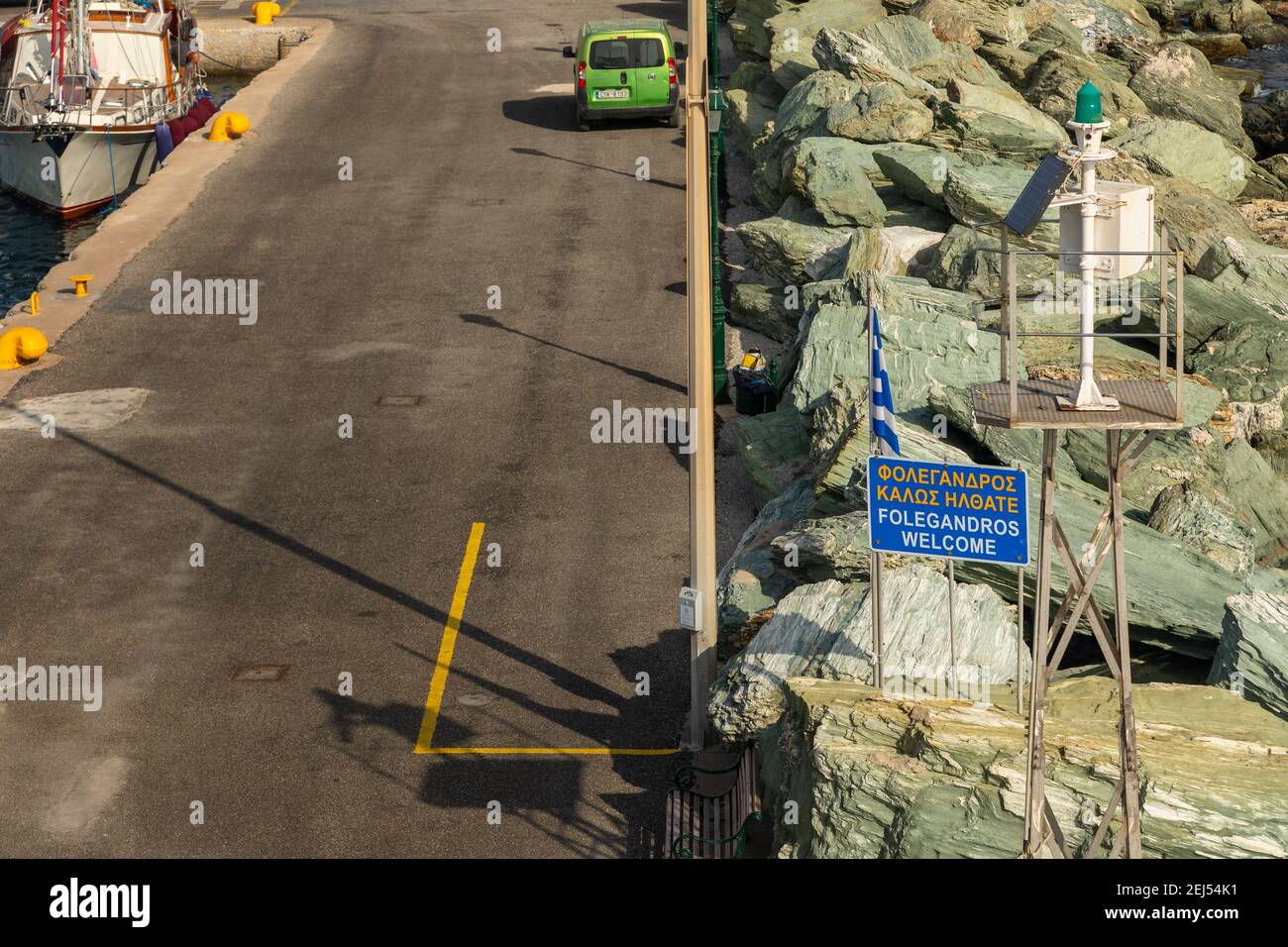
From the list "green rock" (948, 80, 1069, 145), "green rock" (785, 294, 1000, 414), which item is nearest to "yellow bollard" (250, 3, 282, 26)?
"green rock" (948, 80, 1069, 145)

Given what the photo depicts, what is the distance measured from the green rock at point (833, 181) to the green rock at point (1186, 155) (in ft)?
20.0

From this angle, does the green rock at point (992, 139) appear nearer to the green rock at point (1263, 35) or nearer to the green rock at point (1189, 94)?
the green rock at point (1189, 94)

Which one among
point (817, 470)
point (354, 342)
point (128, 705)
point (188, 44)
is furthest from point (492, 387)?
point (188, 44)

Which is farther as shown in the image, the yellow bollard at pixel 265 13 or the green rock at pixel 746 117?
the yellow bollard at pixel 265 13

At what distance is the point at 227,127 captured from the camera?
112 ft

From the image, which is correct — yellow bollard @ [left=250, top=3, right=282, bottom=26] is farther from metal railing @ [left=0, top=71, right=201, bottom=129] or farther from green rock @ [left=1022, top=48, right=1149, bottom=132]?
green rock @ [left=1022, top=48, right=1149, bottom=132]

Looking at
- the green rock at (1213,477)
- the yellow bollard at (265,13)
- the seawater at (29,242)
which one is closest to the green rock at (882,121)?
the green rock at (1213,477)

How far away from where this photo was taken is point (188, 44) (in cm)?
4153

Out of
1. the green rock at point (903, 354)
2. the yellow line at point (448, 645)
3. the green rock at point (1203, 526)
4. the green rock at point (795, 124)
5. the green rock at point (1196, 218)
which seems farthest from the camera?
the green rock at point (795, 124)

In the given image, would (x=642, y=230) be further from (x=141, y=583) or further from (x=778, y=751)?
(x=778, y=751)

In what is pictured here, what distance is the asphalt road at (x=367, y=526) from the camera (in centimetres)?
1366

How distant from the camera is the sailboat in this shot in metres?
36.8

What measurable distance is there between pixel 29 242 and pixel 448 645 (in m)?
25.4
